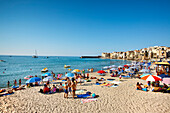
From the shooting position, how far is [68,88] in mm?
9469

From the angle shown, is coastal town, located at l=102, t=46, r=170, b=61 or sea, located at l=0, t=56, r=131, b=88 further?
coastal town, located at l=102, t=46, r=170, b=61

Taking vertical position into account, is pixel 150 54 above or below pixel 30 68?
above

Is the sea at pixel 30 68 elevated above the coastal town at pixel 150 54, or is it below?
below

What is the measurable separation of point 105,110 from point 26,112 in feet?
15.9

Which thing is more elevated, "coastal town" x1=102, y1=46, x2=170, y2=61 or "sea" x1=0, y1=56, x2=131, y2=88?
"coastal town" x1=102, y1=46, x2=170, y2=61

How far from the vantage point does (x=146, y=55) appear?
78.8 metres

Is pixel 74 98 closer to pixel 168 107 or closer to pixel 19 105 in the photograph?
pixel 19 105

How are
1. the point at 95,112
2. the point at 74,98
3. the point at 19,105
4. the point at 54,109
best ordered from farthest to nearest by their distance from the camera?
the point at 74,98
the point at 19,105
the point at 54,109
the point at 95,112

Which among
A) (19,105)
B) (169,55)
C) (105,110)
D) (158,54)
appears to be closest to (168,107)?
(105,110)

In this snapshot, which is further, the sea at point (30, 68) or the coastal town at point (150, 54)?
the coastal town at point (150, 54)

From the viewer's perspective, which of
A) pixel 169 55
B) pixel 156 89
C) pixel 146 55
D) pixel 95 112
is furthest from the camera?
pixel 146 55

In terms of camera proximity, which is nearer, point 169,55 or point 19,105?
point 19,105

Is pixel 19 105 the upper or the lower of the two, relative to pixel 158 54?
lower

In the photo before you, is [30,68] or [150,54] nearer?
[30,68]
